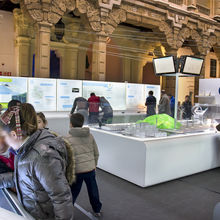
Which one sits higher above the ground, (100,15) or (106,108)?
(100,15)

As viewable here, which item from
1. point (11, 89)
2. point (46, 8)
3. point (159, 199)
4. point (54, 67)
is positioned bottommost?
point (159, 199)

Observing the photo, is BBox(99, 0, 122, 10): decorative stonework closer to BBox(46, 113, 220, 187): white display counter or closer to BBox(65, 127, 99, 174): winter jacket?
BBox(46, 113, 220, 187): white display counter

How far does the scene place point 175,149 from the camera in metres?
4.66

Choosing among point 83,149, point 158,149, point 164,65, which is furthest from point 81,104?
point 83,149

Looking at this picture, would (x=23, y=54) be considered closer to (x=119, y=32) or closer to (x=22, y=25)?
(x=22, y=25)

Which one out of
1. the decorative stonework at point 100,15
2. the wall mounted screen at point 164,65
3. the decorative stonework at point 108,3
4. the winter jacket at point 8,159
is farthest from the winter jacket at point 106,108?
the decorative stonework at point 108,3

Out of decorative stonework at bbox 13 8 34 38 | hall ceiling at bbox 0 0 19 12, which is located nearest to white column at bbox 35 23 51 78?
decorative stonework at bbox 13 8 34 38

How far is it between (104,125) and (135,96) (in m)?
5.59

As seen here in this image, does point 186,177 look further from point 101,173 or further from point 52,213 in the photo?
point 52,213

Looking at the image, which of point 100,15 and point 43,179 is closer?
point 43,179

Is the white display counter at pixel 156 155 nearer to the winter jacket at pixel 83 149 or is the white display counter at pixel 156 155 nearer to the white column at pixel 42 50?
the winter jacket at pixel 83 149

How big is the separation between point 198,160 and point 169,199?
1.58 m

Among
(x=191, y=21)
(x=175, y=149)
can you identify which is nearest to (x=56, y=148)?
(x=175, y=149)

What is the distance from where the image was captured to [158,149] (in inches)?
172
